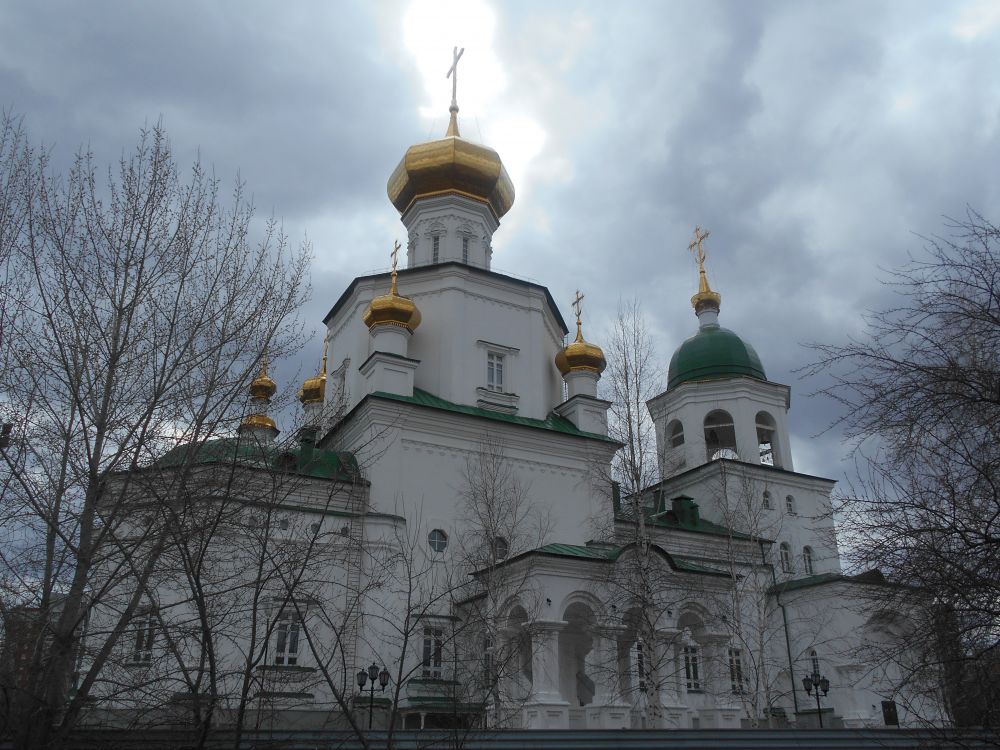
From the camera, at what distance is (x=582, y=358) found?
22000 mm

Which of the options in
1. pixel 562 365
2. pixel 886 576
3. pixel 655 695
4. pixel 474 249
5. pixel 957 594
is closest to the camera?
pixel 957 594

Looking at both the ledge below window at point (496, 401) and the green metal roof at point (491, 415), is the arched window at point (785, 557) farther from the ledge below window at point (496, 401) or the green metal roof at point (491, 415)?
the ledge below window at point (496, 401)

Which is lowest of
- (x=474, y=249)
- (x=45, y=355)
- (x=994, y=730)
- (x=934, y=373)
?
(x=994, y=730)

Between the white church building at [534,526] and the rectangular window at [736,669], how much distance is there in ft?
0.59

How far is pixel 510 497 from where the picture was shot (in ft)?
61.2

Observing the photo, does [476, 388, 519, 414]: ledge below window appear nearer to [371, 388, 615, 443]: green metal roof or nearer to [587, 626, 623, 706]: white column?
[371, 388, 615, 443]: green metal roof

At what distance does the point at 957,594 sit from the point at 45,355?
7.27 meters

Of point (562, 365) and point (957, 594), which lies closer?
point (957, 594)

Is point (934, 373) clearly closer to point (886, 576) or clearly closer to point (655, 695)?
point (886, 576)

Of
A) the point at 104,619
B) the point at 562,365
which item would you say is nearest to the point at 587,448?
the point at 562,365

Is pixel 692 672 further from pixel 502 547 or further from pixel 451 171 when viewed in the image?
pixel 451 171

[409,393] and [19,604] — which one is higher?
[409,393]

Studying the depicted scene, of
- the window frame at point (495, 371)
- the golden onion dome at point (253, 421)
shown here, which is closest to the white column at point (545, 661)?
the window frame at point (495, 371)

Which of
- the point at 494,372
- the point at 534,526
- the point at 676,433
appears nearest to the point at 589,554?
the point at 534,526
